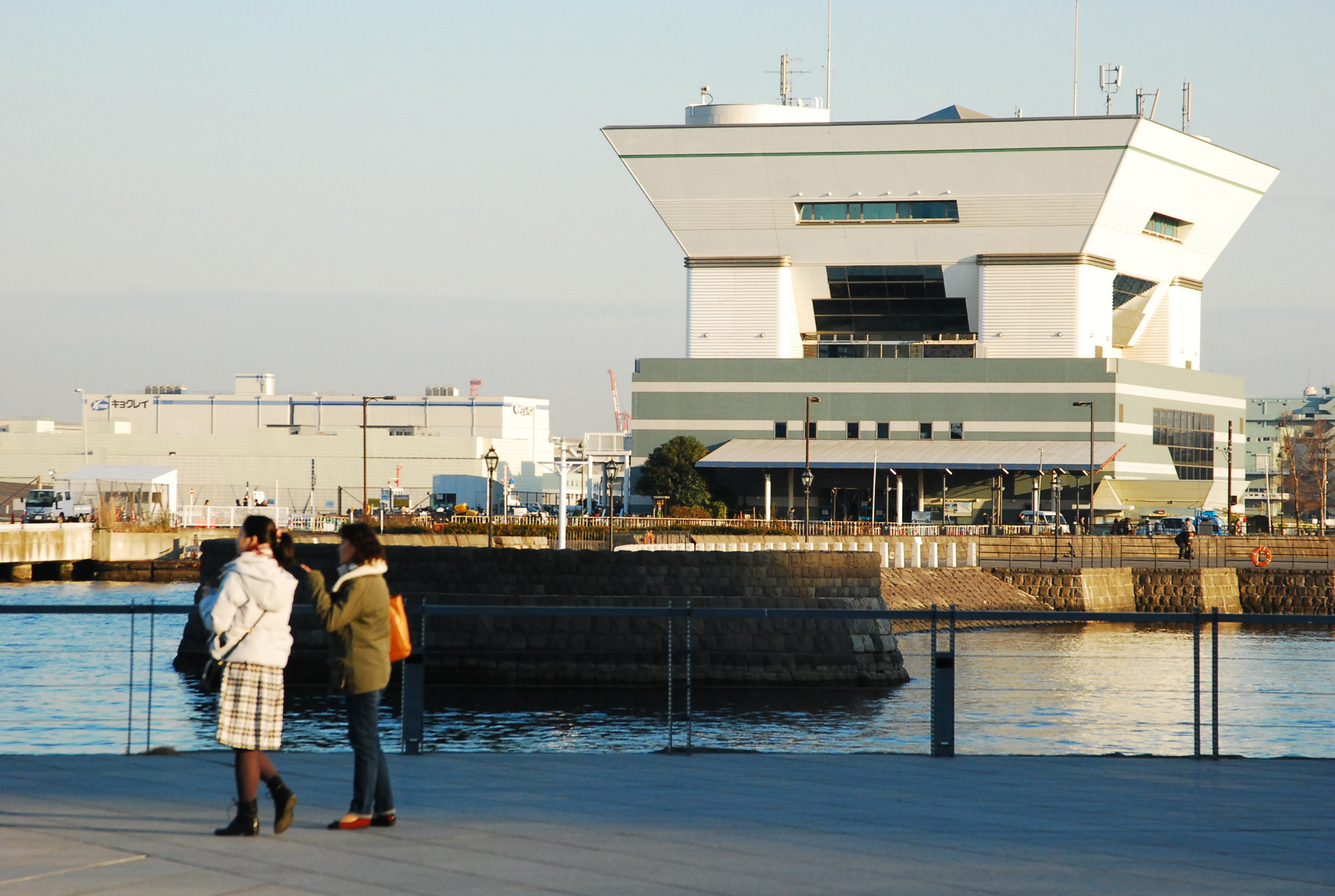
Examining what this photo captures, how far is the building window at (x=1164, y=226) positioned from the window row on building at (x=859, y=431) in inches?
743

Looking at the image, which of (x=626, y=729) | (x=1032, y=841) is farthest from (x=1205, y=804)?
(x=626, y=729)

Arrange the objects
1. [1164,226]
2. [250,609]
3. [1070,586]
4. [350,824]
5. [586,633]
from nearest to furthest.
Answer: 1. [250,609]
2. [350,824]
3. [586,633]
4. [1070,586]
5. [1164,226]

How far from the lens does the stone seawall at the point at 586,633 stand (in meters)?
29.3

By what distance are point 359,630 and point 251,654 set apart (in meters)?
0.69

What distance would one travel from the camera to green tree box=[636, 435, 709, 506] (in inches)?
3501

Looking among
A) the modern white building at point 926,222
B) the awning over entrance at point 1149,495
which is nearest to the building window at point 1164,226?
the modern white building at point 926,222

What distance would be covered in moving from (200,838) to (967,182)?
85.1m

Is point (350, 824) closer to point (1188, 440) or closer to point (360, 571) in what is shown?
point (360, 571)

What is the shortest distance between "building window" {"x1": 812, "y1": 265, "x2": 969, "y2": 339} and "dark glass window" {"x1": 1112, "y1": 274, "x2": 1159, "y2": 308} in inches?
417

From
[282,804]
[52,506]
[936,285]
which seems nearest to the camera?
[282,804]

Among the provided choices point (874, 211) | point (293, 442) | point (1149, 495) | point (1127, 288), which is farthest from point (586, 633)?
point (293, 442)

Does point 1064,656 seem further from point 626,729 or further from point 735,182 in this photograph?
point 735,182

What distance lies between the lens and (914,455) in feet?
291

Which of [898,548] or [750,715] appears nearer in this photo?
[750,715]
